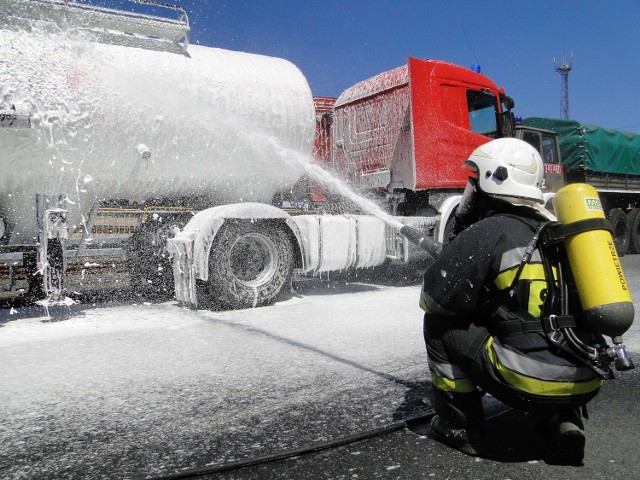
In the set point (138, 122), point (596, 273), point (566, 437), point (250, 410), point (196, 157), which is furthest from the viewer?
point (196, 157)

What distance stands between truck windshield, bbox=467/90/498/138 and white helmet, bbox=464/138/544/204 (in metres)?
6.18

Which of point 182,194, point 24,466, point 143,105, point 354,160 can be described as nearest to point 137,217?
point 182,194

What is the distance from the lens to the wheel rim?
697 centimetres

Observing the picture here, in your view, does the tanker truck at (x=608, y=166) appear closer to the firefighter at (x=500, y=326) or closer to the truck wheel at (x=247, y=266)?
the truck wheel at (x=247, y=266)

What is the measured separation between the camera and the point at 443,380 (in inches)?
104

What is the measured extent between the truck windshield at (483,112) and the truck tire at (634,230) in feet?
26.0

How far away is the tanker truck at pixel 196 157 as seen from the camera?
5629 millimetres

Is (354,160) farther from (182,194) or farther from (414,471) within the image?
(414,471)

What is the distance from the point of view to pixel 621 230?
14.6m

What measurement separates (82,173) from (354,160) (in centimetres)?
441

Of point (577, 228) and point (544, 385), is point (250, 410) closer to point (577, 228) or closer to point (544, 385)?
point (544, 385)

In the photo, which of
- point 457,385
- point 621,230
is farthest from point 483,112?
point 621,230

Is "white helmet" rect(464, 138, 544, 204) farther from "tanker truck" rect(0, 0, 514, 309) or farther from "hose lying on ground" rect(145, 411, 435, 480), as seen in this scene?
"tanker truck" rect(0, 0, 514, 309)

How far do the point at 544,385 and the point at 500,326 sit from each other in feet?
0.96
